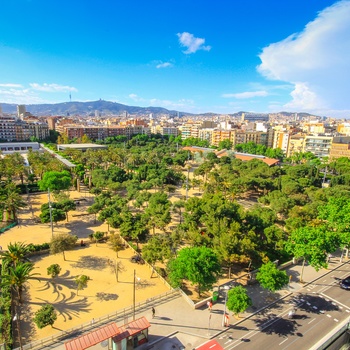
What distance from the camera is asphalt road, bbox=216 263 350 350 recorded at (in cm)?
2051

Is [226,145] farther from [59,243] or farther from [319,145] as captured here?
[59,243]

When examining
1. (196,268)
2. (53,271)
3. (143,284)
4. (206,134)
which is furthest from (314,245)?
(206,134)

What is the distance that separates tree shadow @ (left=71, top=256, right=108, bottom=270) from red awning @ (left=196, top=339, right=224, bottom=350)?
15240mm

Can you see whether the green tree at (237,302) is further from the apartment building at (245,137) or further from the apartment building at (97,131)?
the apartment building at (97,131)

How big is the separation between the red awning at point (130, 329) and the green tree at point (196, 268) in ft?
17.1

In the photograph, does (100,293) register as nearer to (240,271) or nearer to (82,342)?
(82,342)

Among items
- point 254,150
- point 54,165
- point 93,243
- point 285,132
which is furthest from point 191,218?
point 285,132

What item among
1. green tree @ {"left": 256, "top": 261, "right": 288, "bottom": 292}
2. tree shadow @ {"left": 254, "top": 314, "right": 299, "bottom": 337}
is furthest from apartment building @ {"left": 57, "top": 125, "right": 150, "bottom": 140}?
tree shadow @ {"left": 254, "top": 314, "right": 299, "bottom": 337}

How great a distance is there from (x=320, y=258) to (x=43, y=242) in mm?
34557

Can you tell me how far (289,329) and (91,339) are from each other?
16.1 metres

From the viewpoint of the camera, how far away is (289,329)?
21891 mm

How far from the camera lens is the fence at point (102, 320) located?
63.4 ft

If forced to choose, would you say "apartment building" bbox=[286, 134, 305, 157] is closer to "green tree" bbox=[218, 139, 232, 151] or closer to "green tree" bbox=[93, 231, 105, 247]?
"green tree" bbox=[218, 139, 232, 151]

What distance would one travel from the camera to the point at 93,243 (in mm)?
36031
